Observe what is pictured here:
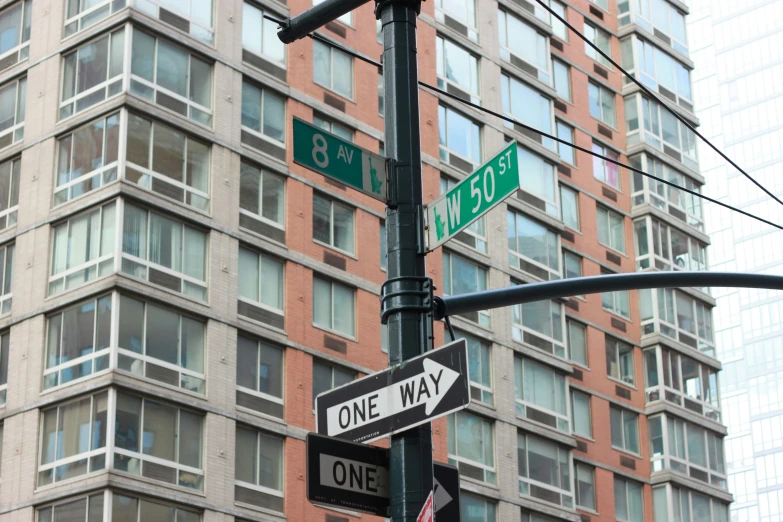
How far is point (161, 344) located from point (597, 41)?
26070mm

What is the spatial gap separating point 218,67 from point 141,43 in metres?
2.53

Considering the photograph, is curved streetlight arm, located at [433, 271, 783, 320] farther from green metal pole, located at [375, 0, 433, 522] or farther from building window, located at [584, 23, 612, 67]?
building window, located at [584, 23, 612, 67]

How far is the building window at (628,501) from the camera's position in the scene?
45.7m

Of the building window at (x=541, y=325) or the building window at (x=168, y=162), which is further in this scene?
the building window at (x=541, y=325)

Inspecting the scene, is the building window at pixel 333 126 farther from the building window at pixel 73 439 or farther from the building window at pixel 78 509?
the building window at pixel 78 509

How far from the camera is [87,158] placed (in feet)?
112

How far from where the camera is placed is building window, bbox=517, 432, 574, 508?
138 feet

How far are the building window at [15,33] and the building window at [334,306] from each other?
1014cm

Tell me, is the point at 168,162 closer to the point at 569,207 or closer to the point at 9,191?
the point at 9,191

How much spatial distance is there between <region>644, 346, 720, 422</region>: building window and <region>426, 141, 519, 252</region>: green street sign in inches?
1578

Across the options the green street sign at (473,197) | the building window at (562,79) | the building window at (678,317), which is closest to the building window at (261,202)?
the building window at (562,79)

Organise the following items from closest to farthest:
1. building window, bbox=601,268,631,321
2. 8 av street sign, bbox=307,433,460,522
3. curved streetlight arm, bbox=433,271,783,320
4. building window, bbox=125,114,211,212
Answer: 8 av street sign, bbox=307,433,460,522
curved streetlight arm, bbox=433,271,783,320
building window, bbox=125,114,211,212
building window, bbox=601,268,631,321

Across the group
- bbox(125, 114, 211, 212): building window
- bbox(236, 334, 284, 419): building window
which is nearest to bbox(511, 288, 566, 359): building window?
bbox(236, 334, 284, 419): building window

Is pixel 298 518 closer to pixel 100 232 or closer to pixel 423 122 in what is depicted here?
pixel 100 232
